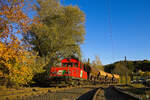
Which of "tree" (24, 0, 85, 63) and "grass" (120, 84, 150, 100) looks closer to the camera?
"grass" (120, 84, 150, 100)

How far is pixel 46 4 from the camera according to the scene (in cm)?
2325

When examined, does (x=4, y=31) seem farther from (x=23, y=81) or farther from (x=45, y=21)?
(x=45, y=21)

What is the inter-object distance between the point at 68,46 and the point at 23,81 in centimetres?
1101

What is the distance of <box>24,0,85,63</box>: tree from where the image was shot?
67.8 ft

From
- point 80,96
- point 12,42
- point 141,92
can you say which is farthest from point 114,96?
point 12,42

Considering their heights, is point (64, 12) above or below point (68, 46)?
above

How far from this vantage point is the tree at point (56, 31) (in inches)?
813

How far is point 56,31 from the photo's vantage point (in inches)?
830

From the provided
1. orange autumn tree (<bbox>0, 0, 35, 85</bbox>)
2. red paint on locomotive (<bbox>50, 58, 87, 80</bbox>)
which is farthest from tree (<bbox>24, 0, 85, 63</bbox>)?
orange autumn tree (<bbox>0, 0, 35, 85</bbox>)

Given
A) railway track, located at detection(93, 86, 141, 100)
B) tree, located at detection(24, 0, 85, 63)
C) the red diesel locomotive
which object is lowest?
railway track, located at detection(93, 86, 141, 100)

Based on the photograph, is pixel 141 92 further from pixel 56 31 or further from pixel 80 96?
pixel 56 31

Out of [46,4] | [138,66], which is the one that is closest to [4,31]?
[46,4]

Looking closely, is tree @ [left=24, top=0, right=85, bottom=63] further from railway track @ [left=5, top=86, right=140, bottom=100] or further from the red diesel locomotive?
railway track @ [left=5, top=86, right=140, bottom=100]

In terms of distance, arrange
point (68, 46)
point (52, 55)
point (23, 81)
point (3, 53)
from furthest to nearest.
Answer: point (68, 46)
point (52, 55)
point (23, 81)
point (3, 53)
